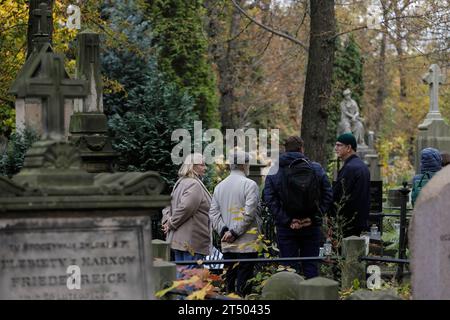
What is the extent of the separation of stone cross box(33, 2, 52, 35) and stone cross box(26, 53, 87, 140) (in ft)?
32.2

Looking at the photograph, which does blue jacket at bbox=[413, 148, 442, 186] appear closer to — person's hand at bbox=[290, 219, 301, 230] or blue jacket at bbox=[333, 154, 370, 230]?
blue jacket at bbox=[333, 154, 370, 230]

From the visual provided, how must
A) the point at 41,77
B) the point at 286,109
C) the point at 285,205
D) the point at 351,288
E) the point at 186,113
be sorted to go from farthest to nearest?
the point at 286,109, the point at 186,113, the point at 285,205, the point at 351,288, the point at 41,77

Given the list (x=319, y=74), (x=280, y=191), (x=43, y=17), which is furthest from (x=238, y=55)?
(x=280, y=191)

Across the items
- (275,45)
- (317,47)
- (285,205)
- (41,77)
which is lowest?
(285,205)

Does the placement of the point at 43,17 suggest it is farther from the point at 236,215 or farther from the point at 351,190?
the point at 351,190

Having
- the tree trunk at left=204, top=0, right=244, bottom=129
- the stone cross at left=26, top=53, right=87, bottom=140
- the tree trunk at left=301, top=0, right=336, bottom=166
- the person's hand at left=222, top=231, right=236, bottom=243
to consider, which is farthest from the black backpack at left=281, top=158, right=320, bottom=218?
the tree trunk at left=204, top=0, right=244, bottom=129

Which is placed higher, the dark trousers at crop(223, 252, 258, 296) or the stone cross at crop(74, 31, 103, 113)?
the stone cross at crop(74, 31, 103, 113)

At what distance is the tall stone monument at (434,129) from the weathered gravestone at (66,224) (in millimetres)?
20342

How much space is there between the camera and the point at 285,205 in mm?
11273

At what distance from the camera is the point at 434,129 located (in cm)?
2848

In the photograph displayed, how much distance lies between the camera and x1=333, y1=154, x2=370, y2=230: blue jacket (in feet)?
38.1
